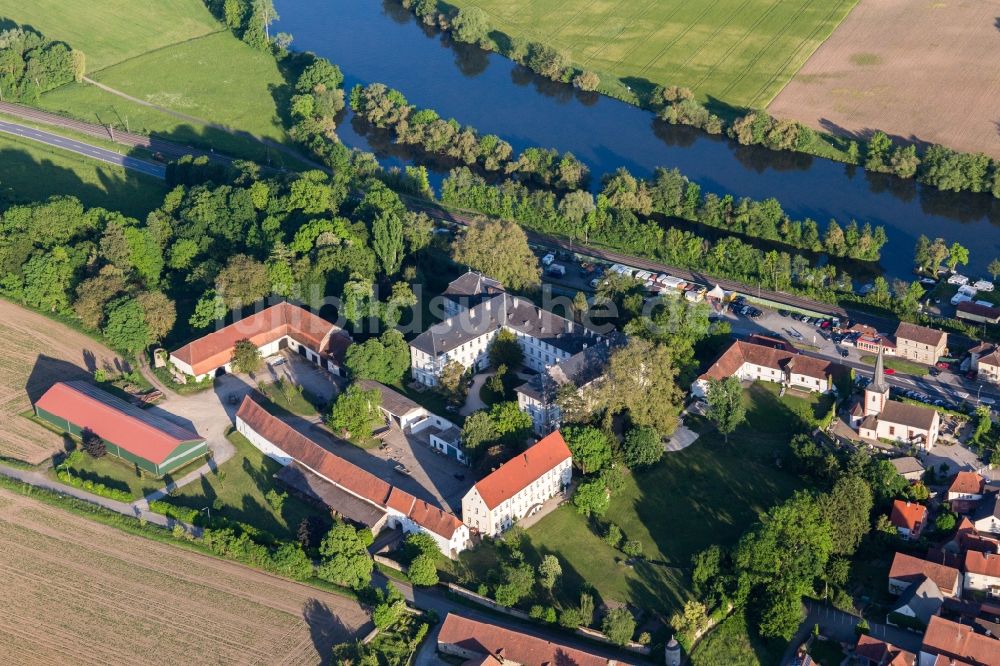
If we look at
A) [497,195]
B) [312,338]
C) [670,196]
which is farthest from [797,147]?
[312,338]

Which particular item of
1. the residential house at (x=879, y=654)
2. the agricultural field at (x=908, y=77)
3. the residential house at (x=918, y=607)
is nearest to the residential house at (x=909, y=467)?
the residential house at (x=918, y=607)

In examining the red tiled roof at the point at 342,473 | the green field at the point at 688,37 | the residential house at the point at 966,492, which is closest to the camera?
the red tiled roof at the point at 342,473

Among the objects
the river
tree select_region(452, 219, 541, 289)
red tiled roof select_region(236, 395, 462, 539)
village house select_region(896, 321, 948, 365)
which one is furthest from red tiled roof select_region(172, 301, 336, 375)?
village house select_region(896, 321, 948, 365)

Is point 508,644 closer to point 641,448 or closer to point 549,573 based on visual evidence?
point 549,573

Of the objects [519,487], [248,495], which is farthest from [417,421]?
[248,495]

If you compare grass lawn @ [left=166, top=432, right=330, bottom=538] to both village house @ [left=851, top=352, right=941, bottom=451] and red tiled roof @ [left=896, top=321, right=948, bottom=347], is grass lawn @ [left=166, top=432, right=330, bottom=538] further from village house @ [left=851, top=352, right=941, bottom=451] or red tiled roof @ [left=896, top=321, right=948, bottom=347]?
red tiled roof @ [left=896, top=321, right=948, bottom=347]

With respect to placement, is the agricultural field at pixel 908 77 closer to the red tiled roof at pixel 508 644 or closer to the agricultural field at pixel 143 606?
the red tiled roof at pixel 508 644

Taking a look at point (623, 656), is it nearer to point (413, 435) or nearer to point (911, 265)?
point (413, 435)
